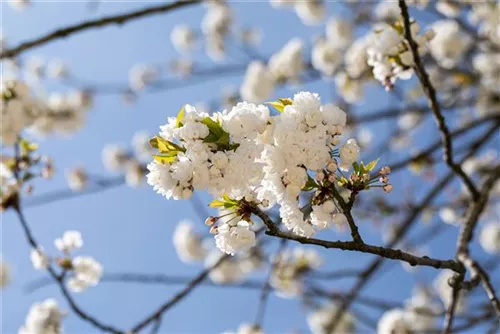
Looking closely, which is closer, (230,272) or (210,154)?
(210,154)

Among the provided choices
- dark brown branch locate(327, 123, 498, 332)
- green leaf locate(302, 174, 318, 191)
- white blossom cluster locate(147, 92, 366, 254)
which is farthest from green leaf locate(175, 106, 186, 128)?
dark brown branch locate(327, 123, 498, 332)

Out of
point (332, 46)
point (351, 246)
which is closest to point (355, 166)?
point (351, 246)

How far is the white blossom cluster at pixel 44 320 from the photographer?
264cm

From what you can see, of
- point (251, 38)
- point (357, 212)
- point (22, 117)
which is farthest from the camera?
point (251, 38)

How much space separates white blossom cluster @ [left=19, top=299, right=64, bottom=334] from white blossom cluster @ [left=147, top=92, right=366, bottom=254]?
193 cm

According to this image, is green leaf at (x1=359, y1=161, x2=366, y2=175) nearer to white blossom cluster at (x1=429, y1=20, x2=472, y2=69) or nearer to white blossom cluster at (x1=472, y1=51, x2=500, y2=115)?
white blossom cluster at (x1=472, y1=51, x2=500, y2=115)

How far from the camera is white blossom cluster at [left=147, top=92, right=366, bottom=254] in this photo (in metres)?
1.01

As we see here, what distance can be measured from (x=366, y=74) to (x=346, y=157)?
190 centimetres

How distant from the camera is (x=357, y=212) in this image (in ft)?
12.4

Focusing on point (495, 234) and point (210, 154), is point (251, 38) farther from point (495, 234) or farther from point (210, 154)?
point (210, 154)

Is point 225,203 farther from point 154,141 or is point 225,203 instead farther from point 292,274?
point 292,274

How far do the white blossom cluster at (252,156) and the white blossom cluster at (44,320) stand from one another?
75.9 inches

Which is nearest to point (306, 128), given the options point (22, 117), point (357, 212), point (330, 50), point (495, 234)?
point (22, 117)

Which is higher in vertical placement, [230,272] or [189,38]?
[189,38]
